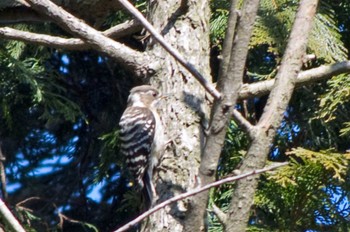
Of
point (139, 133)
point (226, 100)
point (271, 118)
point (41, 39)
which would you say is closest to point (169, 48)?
point (226, 100)

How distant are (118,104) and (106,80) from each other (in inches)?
7.2

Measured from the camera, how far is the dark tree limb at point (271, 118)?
108 inches

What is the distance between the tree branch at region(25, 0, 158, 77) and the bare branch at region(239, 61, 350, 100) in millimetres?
370

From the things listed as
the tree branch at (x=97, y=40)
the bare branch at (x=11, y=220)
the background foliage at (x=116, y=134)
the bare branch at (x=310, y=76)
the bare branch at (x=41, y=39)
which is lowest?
the bare branch at (x=11, y=220)

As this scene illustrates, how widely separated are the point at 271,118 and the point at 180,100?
2.36 feet

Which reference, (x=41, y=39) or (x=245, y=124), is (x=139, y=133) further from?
(x=245, y=124)

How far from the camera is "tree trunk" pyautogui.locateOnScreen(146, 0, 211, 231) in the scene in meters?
3.42

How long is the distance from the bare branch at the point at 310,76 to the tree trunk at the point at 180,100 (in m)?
0.17

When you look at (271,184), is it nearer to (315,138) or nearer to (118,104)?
(315,138)

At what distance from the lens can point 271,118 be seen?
2883mm

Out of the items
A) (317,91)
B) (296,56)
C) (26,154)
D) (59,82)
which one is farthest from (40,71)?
(296,56)

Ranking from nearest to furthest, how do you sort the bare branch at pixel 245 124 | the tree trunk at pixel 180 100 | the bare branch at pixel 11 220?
the bare branch at pixel 11 220 < the bare branch at pixel 245 124 < the tree trunk at pixel 180 100

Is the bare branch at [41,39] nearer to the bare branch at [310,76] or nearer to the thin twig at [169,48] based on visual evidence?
the bare branch at [310,76]

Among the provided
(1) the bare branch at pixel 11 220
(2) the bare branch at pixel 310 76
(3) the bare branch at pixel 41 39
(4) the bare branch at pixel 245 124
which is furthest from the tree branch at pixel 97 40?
(1) the bare branch at pixel 11 220
